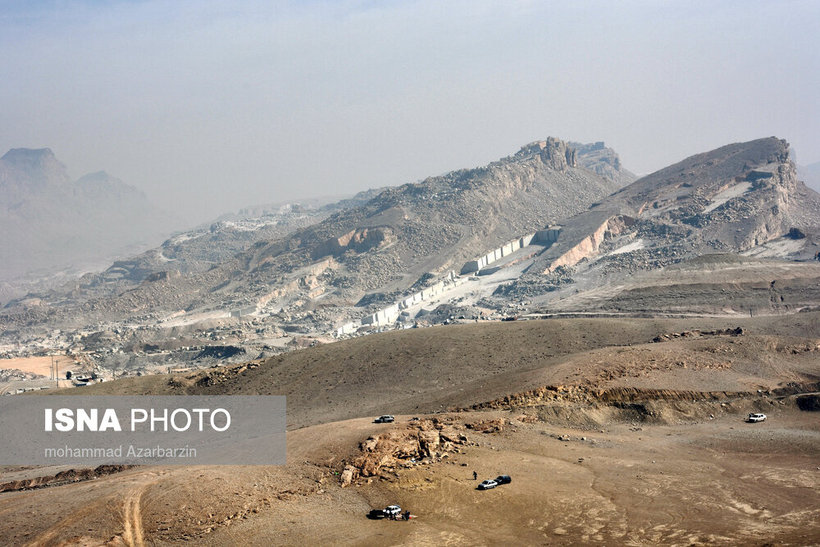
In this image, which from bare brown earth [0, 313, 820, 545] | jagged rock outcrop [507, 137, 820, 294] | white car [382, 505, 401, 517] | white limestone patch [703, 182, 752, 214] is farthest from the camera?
white limestone patch [703, 182, 752, 214]

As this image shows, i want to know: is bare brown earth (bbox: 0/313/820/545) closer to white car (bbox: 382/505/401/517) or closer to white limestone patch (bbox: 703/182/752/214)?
white car (bbox: 382/505/401/517)

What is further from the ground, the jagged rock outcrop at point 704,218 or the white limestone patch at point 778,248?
the jagged rock outcrop at point 704,218

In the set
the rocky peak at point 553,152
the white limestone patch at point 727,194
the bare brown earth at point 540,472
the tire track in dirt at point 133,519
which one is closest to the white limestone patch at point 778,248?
the white limestone patch at point 727,194

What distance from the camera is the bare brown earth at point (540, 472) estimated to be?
23844mm

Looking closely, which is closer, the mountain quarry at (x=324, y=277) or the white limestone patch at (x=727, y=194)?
the mountain quarry at (x=324, y=277)

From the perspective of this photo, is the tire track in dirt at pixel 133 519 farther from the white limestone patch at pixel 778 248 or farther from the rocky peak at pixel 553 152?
the rocky peak at pixel 553 152

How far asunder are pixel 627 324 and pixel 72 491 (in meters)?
43.7

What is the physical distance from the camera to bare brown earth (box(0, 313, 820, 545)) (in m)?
23.8

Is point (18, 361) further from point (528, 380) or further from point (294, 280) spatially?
point (528, 380)

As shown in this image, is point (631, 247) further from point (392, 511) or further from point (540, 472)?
point (392, 511)

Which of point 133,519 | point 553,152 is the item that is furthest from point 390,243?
point 133,519

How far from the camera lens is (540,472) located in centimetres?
2856

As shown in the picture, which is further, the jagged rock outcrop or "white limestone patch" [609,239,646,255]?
"white limestone patch" [609,239,646,255]

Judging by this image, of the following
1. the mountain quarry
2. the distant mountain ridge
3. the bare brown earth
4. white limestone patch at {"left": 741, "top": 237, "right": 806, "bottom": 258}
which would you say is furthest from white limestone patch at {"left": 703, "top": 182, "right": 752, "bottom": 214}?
the bare brown earth
